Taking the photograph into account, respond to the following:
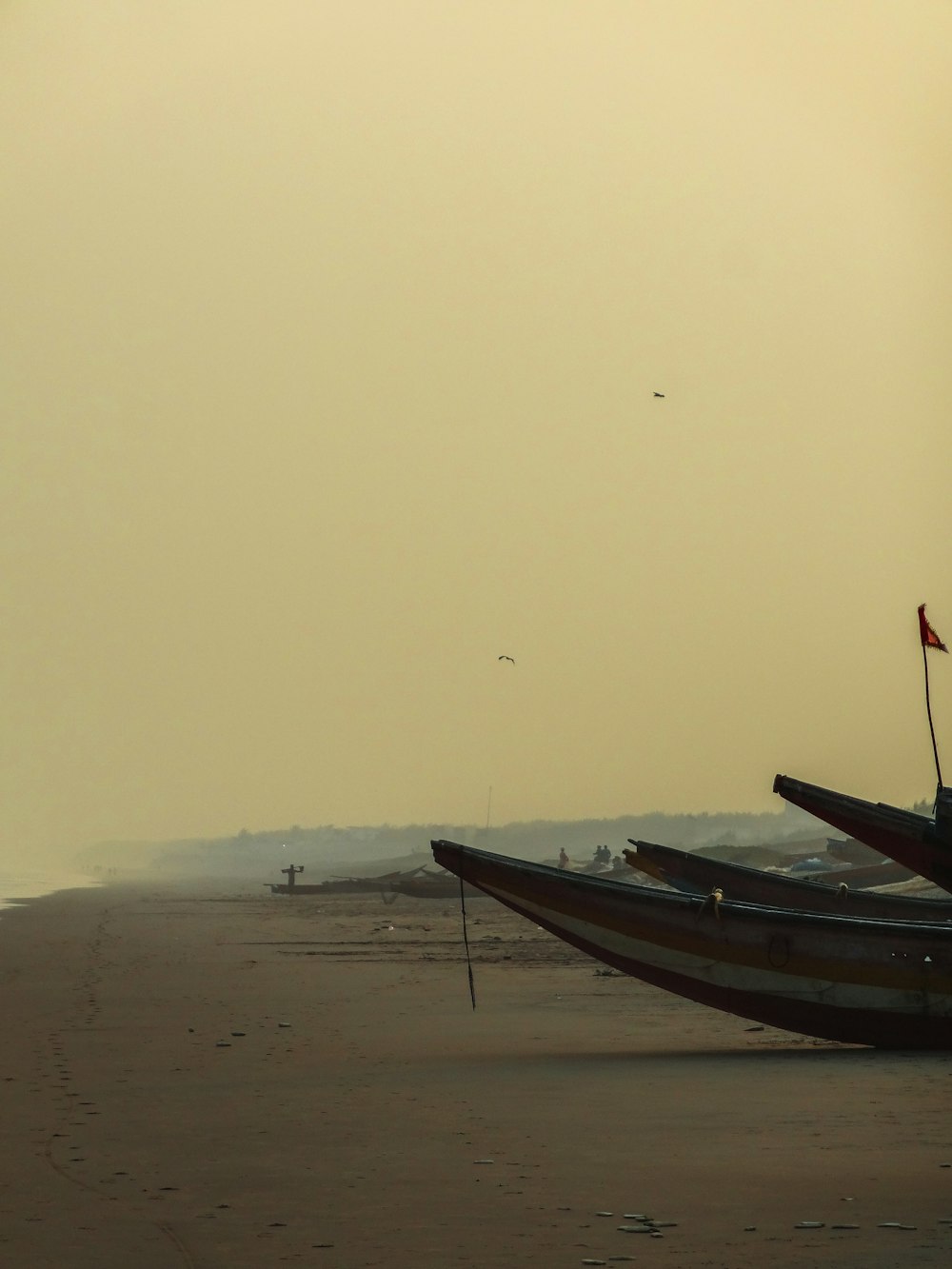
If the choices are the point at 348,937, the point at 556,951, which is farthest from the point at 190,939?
the point at 556,951

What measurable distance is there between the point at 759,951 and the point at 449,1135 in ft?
20.9

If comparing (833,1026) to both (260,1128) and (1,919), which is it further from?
(1,919)

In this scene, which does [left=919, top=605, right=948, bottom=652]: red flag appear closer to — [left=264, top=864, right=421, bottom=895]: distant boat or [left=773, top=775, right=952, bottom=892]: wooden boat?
[left=773, top=775, right=952, bottom=892]: wooden boat

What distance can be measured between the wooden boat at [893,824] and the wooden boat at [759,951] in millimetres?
1208

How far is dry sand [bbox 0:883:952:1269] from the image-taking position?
841 cm

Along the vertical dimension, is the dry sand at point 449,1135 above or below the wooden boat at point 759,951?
below

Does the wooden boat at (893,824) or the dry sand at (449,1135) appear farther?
the wooden boat at (893,824)

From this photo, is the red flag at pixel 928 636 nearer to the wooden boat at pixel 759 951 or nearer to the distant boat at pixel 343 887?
the wooden boat at pixel 759 951

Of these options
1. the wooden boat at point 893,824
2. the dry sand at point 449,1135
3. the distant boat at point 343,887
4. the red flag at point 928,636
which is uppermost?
the red flag at point 928,636

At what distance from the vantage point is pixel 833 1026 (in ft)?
56.1

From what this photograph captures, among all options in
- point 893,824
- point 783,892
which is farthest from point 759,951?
point 783,892

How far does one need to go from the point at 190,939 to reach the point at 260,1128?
28828 millimetres

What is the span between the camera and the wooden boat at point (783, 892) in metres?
21.4

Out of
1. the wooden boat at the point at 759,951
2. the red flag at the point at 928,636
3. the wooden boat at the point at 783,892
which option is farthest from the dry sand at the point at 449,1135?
the red flag at the point at 928,636
